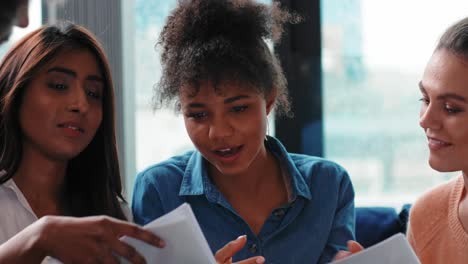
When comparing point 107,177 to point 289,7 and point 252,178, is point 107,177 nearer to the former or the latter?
point 252,178

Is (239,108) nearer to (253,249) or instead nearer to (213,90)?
(213,90)

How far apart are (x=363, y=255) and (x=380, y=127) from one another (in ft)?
5.45

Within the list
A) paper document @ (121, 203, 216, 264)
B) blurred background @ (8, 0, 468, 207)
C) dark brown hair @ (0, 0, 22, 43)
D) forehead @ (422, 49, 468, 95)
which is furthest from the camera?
blurred background @ (8, 0, 468, 207)

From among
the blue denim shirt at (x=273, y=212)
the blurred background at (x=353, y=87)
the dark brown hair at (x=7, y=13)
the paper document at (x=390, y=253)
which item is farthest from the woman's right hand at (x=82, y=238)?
the blurred background at (x=353, y=87)

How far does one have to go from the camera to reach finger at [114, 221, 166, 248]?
1047mm

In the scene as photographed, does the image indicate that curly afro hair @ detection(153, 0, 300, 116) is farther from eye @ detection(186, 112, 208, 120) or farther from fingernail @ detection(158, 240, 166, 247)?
fingernail @ detection(158, 240, 166, 247)

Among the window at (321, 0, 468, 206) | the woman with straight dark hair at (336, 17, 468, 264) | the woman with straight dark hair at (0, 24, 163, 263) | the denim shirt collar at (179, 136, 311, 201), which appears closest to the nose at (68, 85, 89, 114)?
the woman with straight dark hair at (0, 24, 163, 263)

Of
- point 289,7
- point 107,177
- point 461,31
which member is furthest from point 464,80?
point 289,7

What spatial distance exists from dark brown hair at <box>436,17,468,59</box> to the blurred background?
1137 mm

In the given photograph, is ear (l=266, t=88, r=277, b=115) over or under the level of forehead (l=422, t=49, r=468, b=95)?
under

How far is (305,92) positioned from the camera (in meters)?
2.74

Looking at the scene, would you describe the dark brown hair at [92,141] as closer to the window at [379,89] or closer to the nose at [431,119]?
the nose at [431,119]

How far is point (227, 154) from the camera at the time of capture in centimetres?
155

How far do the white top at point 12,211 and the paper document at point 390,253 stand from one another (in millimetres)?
758
